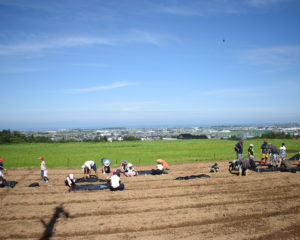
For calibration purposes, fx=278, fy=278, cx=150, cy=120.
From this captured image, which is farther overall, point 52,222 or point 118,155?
point 118,155

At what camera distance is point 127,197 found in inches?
604

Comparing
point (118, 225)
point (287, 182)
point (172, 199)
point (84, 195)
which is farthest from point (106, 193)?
point (287, 182)

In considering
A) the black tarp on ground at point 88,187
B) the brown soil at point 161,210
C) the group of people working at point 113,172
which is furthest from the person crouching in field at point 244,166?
the black tarp on ground at point 88,187

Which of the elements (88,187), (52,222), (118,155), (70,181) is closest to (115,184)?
(88,187)

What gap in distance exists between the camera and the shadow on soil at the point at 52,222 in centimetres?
1045

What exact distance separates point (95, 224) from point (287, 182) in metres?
13.2

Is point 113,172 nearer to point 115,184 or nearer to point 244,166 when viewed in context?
point 115,184

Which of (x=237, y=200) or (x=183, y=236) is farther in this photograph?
(x=237, y=200)

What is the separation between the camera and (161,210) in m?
13.1

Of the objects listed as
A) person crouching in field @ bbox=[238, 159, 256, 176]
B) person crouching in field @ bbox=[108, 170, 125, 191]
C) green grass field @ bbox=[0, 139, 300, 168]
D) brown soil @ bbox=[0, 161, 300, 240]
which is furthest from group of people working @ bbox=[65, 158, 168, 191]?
green grass field @ bbox=[0, 139, 300, 168]

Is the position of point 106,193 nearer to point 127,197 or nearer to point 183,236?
point 127,197

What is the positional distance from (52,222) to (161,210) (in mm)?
4848

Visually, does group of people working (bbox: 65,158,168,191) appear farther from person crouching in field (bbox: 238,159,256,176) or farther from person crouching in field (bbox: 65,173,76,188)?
person crouching in field (bbox: 238,159,256,176)

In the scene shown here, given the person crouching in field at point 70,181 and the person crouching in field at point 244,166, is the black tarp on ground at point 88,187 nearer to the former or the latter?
the person crouching in field at point 70,181
